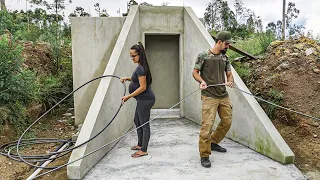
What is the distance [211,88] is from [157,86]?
3515 millimetres

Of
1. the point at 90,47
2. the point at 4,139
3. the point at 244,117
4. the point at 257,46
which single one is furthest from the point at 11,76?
the point at 257,46

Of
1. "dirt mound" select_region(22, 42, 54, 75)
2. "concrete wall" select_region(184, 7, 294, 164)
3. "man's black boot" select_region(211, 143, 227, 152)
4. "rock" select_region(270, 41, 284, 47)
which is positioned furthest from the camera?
"dirt mound" select_region(22, 42, 54, 75)

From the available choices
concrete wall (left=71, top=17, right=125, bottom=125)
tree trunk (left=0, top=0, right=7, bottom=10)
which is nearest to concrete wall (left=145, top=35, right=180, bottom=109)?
concrete wall (left=71, top=17, right=125, bottom=125)

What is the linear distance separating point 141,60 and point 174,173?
1.62 meters

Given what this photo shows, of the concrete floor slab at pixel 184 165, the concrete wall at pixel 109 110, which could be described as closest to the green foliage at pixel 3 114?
the concrete wall at pixel 109 110

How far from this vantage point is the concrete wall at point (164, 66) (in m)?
7.43

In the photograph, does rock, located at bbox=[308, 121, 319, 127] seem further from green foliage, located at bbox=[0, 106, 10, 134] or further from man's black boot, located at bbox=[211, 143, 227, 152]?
green foliage, located at bbox=[0, 106, 10, 134]

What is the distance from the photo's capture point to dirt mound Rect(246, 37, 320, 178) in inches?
185

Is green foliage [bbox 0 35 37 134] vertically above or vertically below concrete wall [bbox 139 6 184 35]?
below

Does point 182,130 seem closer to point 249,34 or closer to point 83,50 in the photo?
point 83,50

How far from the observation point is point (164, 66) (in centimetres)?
748

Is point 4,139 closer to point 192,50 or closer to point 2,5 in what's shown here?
point 192,50

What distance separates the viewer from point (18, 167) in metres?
4.51

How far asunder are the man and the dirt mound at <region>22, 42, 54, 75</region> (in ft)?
18.7
